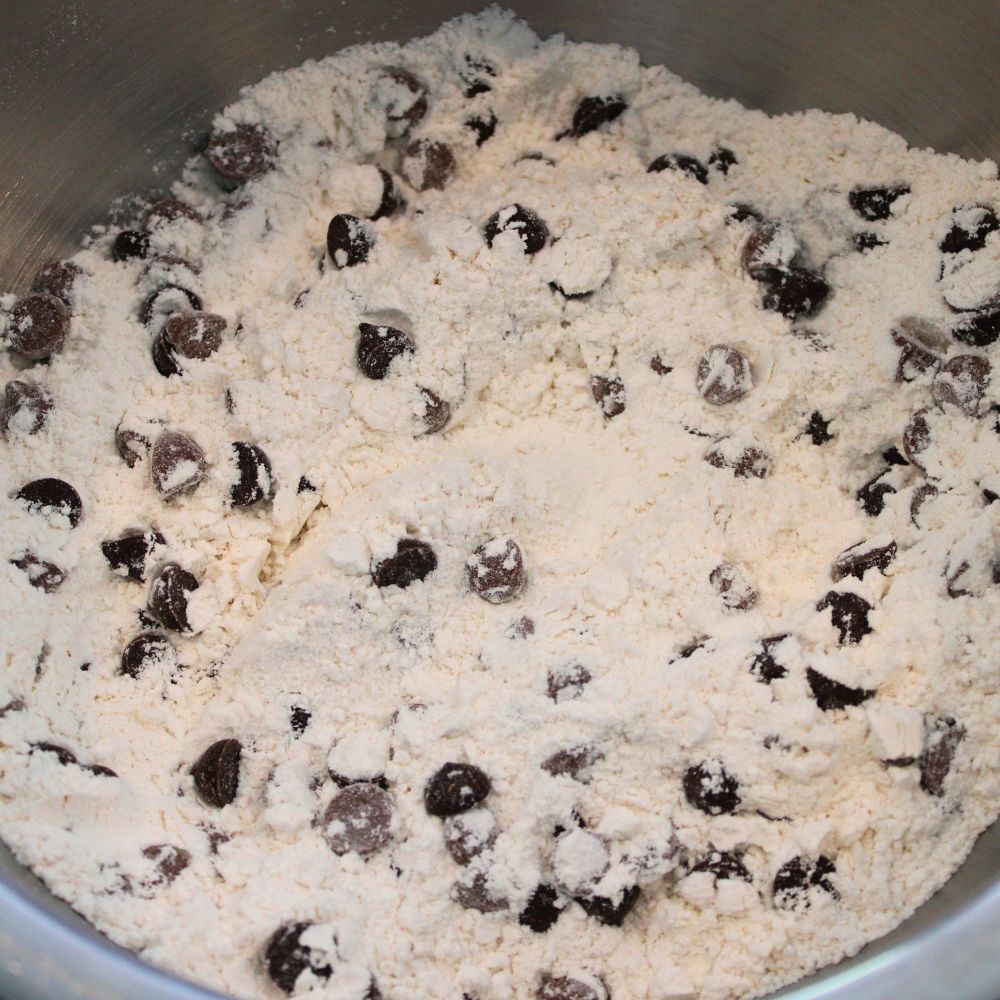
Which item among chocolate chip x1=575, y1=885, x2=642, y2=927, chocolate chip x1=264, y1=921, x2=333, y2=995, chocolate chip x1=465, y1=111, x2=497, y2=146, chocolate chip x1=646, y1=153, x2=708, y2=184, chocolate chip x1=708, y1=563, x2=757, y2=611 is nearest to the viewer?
chocolate chip x1=264, y1=921, x2=333, y2=995

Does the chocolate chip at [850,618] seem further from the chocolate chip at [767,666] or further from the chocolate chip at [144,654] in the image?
the chocolate chip at [144,654]

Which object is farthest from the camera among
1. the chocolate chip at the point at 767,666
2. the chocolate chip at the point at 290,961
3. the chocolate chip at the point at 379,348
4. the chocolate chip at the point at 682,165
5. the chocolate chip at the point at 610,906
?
the chocolate chip at the point at 682,165

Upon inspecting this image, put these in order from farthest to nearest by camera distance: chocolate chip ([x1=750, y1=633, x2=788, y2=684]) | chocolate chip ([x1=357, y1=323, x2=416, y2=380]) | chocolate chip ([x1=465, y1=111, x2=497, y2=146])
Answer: chocolate chip ([x1=465, y1=111, x2=497, y2=146]), chocolate chip ([x1=357, y1=323, x2=416, y2=380]), chocolate chip ([x1=750, y1=633, x2=788, y2=684])

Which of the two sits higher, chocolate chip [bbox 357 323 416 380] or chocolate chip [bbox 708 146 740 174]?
chocolate chip [bbox 708 146 740 174]

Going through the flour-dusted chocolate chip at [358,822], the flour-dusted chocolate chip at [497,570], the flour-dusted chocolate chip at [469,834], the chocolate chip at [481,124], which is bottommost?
the flour-dusted chocolate chip at [469,834]

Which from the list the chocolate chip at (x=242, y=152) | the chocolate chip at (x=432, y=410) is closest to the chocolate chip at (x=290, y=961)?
the chocolate chip at (x=432, y=410)

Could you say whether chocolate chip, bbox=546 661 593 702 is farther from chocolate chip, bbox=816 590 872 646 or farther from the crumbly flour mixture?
chocolate chip, bbox=816 590 872 646

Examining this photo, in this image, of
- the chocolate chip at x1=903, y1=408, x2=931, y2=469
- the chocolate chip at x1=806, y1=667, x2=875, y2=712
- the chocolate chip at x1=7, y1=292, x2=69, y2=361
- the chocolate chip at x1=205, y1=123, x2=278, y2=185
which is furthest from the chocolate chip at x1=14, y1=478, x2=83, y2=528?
the chocolate chip at x1=903, y1=408, x2=931, y2=469
